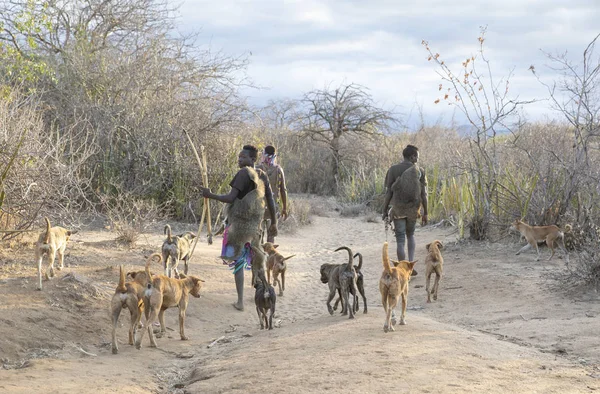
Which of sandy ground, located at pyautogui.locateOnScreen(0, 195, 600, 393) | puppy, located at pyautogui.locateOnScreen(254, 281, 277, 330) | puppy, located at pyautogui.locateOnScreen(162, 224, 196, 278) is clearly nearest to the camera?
sandy ground, located at pyautogui.locateOnScreen(0, 195, 600, 393)

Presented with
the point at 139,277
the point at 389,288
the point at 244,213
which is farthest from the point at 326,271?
the point at 139,277

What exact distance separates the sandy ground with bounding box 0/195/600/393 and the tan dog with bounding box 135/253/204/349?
0.20 meters

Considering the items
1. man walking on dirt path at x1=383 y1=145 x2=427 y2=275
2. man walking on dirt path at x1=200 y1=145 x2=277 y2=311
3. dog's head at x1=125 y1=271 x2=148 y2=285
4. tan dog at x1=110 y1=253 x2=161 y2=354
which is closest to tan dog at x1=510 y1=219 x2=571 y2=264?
man walking on dirt path at x1=383 y1=145 x2=427 y2=275

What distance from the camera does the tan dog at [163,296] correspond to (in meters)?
7.61

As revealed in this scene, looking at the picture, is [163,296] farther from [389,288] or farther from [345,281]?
[389,288]

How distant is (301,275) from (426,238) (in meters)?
4.84

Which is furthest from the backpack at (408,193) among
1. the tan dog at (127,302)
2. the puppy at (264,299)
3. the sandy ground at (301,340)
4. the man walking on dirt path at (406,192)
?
the tan dog at (127,302)

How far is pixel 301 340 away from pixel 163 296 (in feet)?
5.35

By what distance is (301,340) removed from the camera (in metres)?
7.45

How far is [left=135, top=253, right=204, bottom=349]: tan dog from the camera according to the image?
7.61 m

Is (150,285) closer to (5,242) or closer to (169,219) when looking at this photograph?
(5,242)

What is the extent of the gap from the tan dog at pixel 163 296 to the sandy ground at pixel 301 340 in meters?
0.20

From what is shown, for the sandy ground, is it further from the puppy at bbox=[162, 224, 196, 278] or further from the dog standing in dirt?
the puppy at bbox=[162, 224, 196, 278]

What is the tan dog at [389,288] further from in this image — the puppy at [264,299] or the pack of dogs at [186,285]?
the puppy at [264,299]
